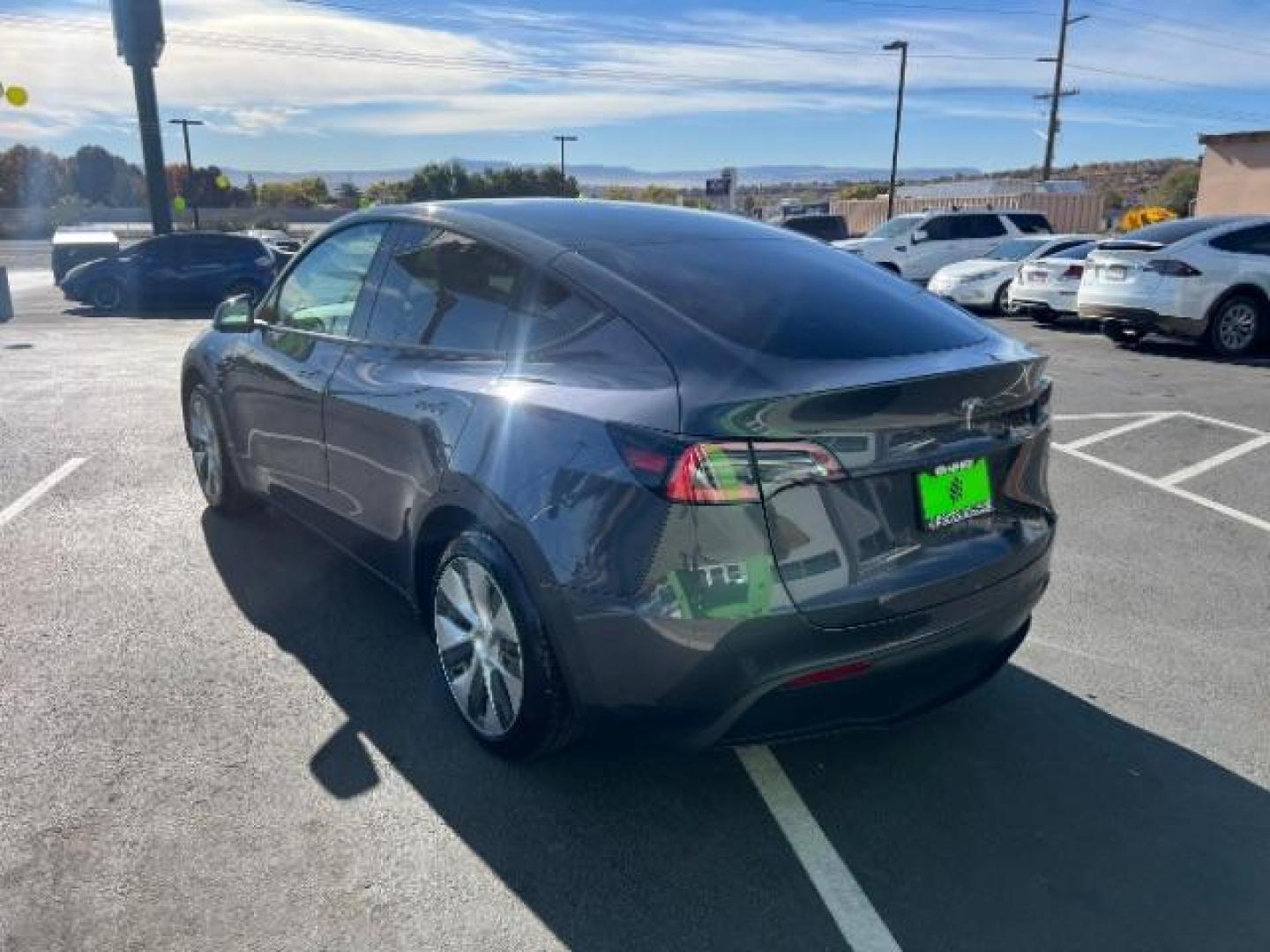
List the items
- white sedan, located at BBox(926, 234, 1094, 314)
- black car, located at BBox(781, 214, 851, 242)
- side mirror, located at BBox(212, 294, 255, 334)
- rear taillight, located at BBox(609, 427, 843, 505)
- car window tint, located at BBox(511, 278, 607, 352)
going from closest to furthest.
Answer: rear taillight, located at BBox(609, 427, 843, 505) < car window tint, located at BBox(511, 278, 607, 352) < side mirror, located at BBox(212, 294, 255, 334) < white sedan, located at BBox(926, 234, 1094, 314) < black car, located at BBox(781, 214, 851, 242)

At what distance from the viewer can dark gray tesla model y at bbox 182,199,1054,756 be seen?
2.43 metres

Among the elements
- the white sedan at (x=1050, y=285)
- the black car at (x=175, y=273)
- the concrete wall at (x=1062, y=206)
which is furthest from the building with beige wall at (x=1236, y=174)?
the black car at (x=175, y=273)

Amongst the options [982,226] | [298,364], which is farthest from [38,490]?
[982,226]

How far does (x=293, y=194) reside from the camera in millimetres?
80562

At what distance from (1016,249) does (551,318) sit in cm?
1595

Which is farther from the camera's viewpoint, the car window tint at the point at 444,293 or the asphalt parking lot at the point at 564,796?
the car window tint at the point at 444,293

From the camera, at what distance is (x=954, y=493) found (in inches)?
106

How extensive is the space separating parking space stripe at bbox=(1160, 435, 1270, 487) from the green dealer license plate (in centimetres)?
417

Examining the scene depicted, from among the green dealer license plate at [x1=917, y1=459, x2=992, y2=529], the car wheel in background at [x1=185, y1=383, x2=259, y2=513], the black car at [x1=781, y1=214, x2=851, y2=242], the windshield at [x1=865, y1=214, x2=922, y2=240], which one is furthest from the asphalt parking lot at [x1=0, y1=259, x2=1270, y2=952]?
the black car at [x1=781, y1=214, x2=851, y2=242]

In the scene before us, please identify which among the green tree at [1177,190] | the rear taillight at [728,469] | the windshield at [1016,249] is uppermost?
the green tree at [1177,190]

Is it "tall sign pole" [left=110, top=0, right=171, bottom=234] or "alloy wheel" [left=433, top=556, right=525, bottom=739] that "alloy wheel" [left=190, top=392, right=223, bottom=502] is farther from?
"tall sign pole" [left=110, top=0, right=171, bottom=234]

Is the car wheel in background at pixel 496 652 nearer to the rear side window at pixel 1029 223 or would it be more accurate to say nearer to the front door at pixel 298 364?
the front door at pixel 298 364

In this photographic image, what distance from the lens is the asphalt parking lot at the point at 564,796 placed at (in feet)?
8.04

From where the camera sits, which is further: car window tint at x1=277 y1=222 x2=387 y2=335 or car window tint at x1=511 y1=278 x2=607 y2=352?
car window tint at x1=277 y1=222 x2=387 y2=335
